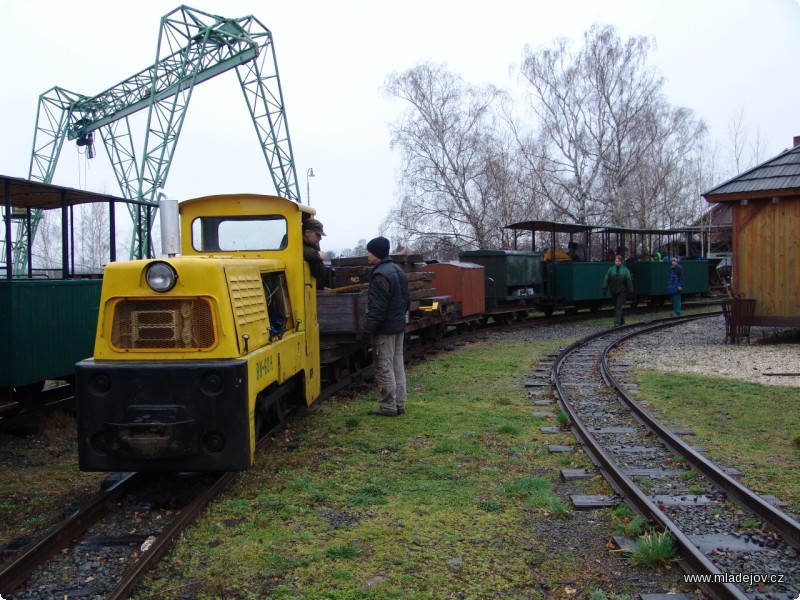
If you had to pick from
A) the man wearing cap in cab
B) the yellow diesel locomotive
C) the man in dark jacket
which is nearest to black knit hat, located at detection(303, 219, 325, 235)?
the man wearing cap in cab

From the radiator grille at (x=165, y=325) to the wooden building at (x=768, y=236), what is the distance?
12.7 metres

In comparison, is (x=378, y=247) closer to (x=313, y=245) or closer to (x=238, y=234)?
(x=313, y=245)

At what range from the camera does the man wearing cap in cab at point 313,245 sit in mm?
7730

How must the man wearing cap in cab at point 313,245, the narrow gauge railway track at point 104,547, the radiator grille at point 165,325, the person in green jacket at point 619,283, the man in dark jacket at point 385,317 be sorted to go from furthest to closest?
the person in green jacket at point 619,283 < the man in dark jacket at point 385,317 < the man wearing cap in cab at point 313,245 < the radiator grille at point 165,325 < the narrow gauge railway track at point 104,547

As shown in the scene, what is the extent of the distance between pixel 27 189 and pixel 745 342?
1338 centimetres

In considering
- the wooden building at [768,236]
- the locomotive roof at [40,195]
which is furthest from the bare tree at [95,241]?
the wooden building at [768,236]

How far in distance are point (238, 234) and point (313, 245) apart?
0.80 metres

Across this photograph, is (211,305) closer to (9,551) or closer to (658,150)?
(9,551)

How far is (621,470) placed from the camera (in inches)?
241

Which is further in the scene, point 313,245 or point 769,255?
point 769,255

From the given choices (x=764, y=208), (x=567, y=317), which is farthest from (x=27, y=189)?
(x=567, y=317)

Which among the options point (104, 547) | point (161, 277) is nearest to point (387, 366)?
point (161, 277)

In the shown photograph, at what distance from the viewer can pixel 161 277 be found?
5379 millimetres

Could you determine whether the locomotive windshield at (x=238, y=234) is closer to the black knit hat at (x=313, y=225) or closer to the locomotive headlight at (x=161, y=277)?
the black knit hat at (x=313, y=225)
